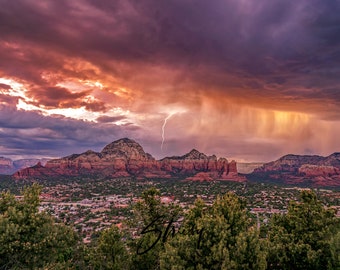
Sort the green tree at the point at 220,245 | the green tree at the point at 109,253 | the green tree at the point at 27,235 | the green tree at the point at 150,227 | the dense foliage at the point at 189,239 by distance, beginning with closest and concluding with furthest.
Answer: the green tree at the point at 220,245, the dense foliage at the point at 189,239, the green tree at the point at 27,235, the green tree at the point at 109,253, the green tree at the point at 150,227

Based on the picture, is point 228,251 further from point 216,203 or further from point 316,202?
point 316,202

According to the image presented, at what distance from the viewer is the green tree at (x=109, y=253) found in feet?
110

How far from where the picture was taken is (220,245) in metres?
24.9

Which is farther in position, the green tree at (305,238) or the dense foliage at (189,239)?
the green tree at (305,238)

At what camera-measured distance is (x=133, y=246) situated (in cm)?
3506

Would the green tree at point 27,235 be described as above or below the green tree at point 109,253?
above

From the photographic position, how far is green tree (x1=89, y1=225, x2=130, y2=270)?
33.5 metres

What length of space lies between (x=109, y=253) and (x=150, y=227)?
5817mm

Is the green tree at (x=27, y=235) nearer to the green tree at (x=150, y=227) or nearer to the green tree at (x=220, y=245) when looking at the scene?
the green tree at (x=150, y=227)

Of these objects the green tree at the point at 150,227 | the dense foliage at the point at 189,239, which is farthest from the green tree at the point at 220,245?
the green tree at the point at 150,227

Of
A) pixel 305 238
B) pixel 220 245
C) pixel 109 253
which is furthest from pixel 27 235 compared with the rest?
pixel 305 238

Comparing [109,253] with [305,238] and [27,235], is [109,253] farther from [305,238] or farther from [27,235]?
[305,238]

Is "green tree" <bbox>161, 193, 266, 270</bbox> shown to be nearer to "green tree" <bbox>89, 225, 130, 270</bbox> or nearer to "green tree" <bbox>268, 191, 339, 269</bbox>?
"green tree" <bbox>268, 191, 339, 269</bbox>

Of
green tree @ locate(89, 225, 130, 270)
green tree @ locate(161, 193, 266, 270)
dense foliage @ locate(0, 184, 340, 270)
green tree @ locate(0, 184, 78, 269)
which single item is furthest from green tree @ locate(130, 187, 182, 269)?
green tree @ locate(0, 184, 78, 269)
